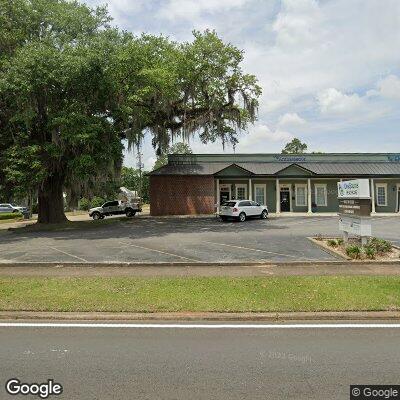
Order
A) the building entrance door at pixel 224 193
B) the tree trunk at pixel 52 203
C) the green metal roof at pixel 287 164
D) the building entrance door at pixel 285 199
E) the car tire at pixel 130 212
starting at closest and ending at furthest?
the tree trunk at pixel 52 203 < the green metal roof at pixel 287 164 < the building entrance door at pixel 224 193 < the building entrance door at pixel 285 199 < the car tire at pixel 130 212

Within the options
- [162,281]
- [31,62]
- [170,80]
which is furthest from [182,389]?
[170,80]

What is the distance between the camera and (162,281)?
10.0m

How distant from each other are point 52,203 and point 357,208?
2142 centimetres

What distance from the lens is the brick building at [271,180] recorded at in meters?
36.1

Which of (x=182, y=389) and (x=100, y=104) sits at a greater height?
(x=100, y=104)

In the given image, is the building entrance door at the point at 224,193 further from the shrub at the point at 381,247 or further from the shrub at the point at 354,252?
the shrub at the point at 354,252

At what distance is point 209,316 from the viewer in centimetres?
751

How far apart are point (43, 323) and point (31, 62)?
17.4m

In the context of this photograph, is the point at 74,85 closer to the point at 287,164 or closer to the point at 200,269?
the point at 200,269

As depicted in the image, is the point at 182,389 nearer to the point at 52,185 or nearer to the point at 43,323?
the point at 43,323

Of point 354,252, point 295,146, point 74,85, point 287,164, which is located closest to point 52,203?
point 74,85

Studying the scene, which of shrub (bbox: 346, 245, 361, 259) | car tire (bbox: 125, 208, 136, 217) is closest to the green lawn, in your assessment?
shrub (bbox: 346, 245, 361, 259)

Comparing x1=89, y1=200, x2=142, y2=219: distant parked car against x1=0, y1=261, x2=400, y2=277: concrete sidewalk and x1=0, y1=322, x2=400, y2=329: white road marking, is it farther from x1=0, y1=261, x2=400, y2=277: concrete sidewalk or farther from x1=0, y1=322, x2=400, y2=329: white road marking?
x1=0, y1=322, x2=400, y2=329: white road marking

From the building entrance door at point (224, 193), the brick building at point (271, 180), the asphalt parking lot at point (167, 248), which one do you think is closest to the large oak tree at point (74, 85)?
the asphalt parking lot at point (167, 248)
